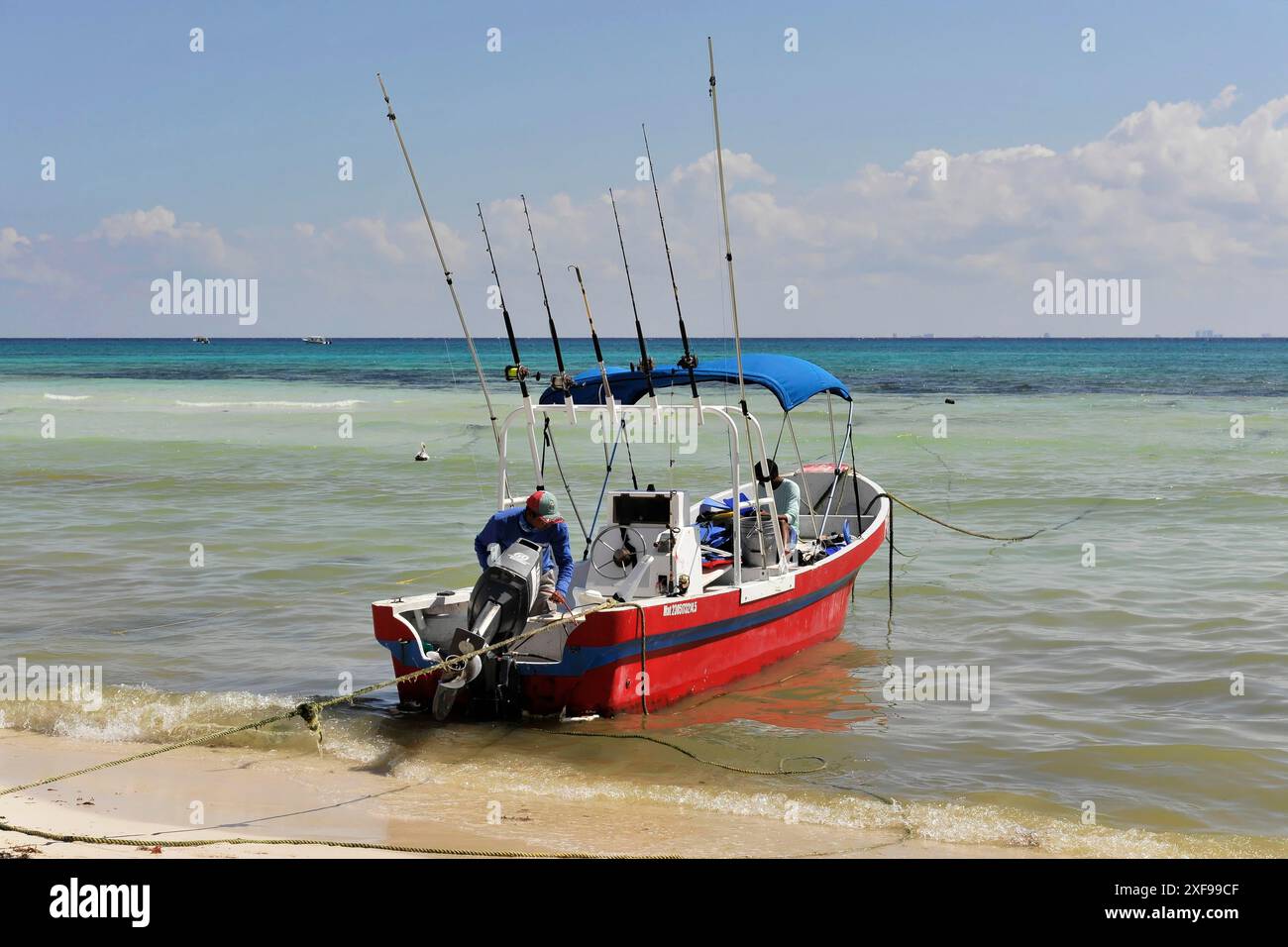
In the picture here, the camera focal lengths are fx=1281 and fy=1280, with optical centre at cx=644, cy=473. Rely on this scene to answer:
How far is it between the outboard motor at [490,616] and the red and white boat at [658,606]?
155 mm

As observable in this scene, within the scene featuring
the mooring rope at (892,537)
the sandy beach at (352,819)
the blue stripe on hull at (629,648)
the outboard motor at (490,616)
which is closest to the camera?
the sandy beach at (352,819)

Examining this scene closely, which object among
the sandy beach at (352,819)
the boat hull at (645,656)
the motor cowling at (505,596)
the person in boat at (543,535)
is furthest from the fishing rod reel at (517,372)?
the sandy beach at (352,819)

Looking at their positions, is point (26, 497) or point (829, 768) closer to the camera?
point (829, 768)

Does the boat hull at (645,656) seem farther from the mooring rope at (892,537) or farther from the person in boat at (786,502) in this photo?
the mooring rope at (892,537)

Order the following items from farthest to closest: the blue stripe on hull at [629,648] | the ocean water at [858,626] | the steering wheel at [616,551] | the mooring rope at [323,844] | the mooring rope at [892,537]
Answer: the mooring rope at [892,537], the steering wheel at [616,551], the blue stripe on hull at [629,648], the ocean water at [858,626], the mooring rope at [323,844]

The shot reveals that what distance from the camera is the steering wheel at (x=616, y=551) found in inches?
414

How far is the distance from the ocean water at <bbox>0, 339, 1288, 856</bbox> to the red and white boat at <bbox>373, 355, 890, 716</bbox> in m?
0.30

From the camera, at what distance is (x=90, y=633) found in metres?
12.1

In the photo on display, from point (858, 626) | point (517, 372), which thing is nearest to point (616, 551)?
point (517, 372)

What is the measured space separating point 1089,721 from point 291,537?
11.3 meters

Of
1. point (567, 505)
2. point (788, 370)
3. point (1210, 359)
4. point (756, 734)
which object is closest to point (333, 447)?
point (567, 505)

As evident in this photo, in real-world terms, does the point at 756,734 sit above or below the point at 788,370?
below
